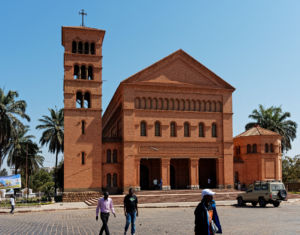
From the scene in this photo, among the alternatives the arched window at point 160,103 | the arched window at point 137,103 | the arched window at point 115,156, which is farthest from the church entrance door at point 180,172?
the arched window at point 137,103

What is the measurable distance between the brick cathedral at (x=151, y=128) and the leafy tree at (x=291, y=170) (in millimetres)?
18185

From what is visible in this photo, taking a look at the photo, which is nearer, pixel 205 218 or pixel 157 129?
pixel 205 218

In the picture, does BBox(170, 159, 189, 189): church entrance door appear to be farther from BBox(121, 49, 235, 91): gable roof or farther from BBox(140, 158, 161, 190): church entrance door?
BBox(121, 49, 235, 91): gable roof

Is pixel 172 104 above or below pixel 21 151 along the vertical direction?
above

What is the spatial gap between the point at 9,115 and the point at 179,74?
766 inches

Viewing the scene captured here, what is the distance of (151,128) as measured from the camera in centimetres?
4000

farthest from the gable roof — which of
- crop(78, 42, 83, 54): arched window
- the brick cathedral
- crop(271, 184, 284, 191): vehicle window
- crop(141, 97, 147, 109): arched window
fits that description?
crop(271, 184, 284, 191): vehicle window

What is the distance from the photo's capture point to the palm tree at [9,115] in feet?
134

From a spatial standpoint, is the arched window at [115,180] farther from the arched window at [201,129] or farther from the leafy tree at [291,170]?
the leafy tree at [291,170]

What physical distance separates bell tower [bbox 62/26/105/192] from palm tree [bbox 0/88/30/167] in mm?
7426

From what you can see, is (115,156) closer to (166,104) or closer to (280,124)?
(166,104)

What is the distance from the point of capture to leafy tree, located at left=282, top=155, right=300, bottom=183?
60406 millimetres

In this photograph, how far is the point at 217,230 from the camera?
7633 millimetres

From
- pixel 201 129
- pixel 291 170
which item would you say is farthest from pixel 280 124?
pixel 201 129
